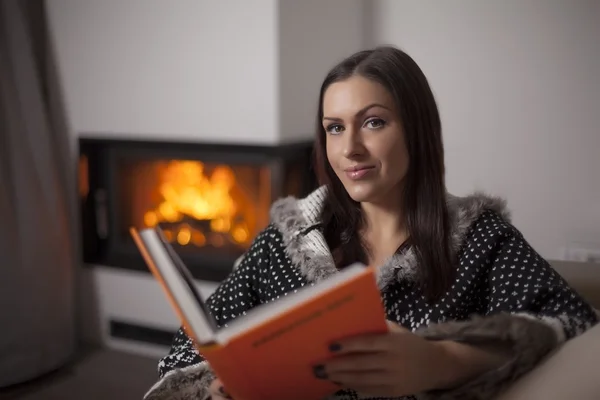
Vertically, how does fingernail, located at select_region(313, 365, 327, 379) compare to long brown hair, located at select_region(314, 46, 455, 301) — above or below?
below

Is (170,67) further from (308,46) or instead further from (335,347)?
(335,347)

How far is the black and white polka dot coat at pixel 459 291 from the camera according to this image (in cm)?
88

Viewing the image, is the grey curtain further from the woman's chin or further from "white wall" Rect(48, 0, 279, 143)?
the woman's chin

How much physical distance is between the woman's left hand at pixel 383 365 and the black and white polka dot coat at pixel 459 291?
73 mm

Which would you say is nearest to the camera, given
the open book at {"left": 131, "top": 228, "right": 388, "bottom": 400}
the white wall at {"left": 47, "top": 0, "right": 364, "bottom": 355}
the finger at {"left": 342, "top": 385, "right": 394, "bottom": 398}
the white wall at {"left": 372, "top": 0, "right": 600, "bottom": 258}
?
the open book at {"left": 131, "top": 228, "right": 388, "bottom": 400}

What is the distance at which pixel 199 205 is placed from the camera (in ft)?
7.58

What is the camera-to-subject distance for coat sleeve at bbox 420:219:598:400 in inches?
34.3

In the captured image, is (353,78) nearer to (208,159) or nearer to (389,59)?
(389,59)

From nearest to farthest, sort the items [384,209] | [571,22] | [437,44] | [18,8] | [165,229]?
[384,209]
[571,22]
[437,44]
[18,8]
[165,229]

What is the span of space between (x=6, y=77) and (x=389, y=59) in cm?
161

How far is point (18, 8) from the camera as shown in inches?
86.6

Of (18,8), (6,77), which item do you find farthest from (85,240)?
(18,8)

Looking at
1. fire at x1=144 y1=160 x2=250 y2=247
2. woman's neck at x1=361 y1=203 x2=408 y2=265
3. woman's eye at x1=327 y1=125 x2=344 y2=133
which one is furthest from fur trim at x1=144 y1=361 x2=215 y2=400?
fire at x1=144 y1=160 x2=250 y2=247

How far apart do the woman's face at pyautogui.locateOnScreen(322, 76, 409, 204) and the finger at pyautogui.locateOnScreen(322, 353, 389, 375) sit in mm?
363
